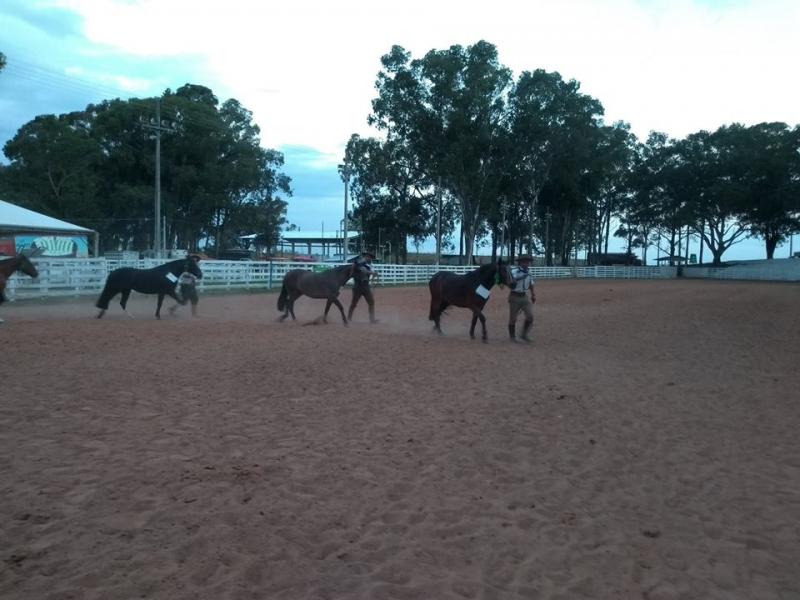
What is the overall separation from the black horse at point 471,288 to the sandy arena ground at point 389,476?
2504mm

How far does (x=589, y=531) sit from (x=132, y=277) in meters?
13.5

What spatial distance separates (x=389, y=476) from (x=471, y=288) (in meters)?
8.18

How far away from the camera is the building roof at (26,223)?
25.7m

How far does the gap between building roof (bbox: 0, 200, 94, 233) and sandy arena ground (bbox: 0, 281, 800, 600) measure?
18.2 metres

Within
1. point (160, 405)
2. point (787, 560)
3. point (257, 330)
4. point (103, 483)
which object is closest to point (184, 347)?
point (257, 330)

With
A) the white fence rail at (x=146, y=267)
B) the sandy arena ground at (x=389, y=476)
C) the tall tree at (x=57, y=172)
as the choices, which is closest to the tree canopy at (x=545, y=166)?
the white fence rail at (x=146, y=267)

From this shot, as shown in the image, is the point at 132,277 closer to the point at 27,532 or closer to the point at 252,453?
the point at 252,453

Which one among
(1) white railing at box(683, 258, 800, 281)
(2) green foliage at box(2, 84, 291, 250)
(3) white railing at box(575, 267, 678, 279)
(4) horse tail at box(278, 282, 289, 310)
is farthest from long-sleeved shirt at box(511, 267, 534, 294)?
(1) white railing at box(683, 258, 800, 281)

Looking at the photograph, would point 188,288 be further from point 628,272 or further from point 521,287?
point 628,272

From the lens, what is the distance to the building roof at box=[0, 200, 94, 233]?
25688 mm

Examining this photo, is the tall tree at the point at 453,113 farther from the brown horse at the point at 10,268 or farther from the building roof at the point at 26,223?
the brown horse at the point at 10,268

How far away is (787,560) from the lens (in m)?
3.76

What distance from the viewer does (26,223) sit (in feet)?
86.4

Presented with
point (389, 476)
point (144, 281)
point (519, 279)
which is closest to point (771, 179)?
point (519, 279)
